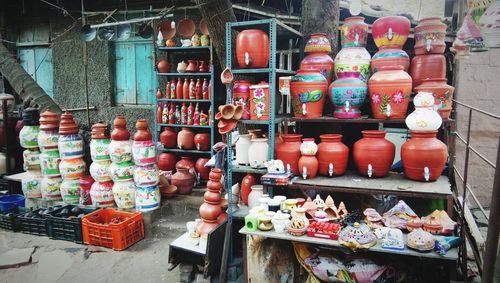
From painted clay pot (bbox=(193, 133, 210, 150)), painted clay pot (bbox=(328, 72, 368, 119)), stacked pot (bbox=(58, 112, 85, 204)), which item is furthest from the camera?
painted clay pot (bbox=(193, 133, 210, 150))

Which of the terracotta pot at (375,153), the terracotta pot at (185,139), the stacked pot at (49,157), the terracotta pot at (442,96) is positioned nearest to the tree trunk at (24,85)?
the stacked pot at (49,157)

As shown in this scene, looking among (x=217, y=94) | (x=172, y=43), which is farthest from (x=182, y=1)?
(x=217, y=94)

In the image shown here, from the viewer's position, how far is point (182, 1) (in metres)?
5.77

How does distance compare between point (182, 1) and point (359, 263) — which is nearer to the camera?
point (359, 263)

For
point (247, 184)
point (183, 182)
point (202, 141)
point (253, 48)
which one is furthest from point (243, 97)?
point (202, 141)

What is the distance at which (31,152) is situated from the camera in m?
4.89

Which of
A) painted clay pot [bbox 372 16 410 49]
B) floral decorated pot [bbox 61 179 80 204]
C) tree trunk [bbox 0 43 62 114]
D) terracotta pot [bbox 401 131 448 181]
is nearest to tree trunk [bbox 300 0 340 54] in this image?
painted clay pot [bbox 372 16 410 49]

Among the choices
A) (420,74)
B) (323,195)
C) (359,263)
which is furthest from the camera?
(323,195)

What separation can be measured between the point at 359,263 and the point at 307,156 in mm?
898

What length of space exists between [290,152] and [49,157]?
10.8 feet

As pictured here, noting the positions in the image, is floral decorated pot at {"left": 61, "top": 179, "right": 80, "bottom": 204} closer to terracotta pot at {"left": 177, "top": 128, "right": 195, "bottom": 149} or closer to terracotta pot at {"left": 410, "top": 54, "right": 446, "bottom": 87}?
terracotta pot at {"left": 177, "top": 128, "right": 195, "bottom": 149}

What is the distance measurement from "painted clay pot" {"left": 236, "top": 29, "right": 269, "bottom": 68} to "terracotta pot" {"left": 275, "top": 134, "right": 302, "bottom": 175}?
0.68 meters

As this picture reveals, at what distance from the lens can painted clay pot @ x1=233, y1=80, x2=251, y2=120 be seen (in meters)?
3.13

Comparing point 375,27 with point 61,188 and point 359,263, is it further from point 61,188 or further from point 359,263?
point 61,188
